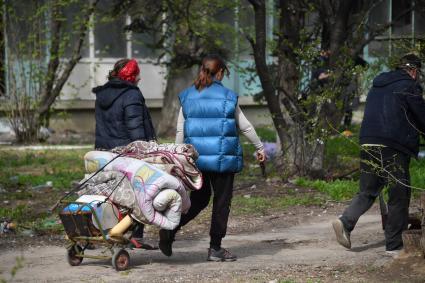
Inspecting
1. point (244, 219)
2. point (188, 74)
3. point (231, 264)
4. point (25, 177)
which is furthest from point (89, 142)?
point (231, 264)

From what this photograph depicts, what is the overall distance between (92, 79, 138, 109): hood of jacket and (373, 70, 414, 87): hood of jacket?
2220 mm

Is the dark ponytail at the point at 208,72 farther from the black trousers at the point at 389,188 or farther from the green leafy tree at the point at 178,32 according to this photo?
the green leafy tree at the point at 178,32

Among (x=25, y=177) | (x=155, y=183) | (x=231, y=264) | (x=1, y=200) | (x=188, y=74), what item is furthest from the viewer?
(x=188, y=74)

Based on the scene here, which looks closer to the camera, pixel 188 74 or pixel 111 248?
pixel 111 248

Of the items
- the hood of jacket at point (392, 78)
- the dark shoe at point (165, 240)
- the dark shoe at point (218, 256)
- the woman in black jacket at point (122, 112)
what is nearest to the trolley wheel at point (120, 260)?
the dark shoe at point (165, 240)

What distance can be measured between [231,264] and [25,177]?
21.6 ft

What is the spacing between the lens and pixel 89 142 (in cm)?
2138

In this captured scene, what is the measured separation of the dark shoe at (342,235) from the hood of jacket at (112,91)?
227 cm

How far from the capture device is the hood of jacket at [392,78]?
909cm

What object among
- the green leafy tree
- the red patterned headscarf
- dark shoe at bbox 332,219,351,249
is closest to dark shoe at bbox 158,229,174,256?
the red patterned headscarf

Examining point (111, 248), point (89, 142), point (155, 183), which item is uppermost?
point (155, 183)

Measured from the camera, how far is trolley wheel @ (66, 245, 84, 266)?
342 inches

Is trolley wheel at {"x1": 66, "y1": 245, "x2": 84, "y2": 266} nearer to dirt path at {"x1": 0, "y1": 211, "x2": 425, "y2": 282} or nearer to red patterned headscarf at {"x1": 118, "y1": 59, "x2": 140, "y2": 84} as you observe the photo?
dirt path at {"x1": 0, "y1": 211, "x2": 425, "y2": 282}

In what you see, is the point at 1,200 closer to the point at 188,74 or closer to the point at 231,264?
the point at 231,264
